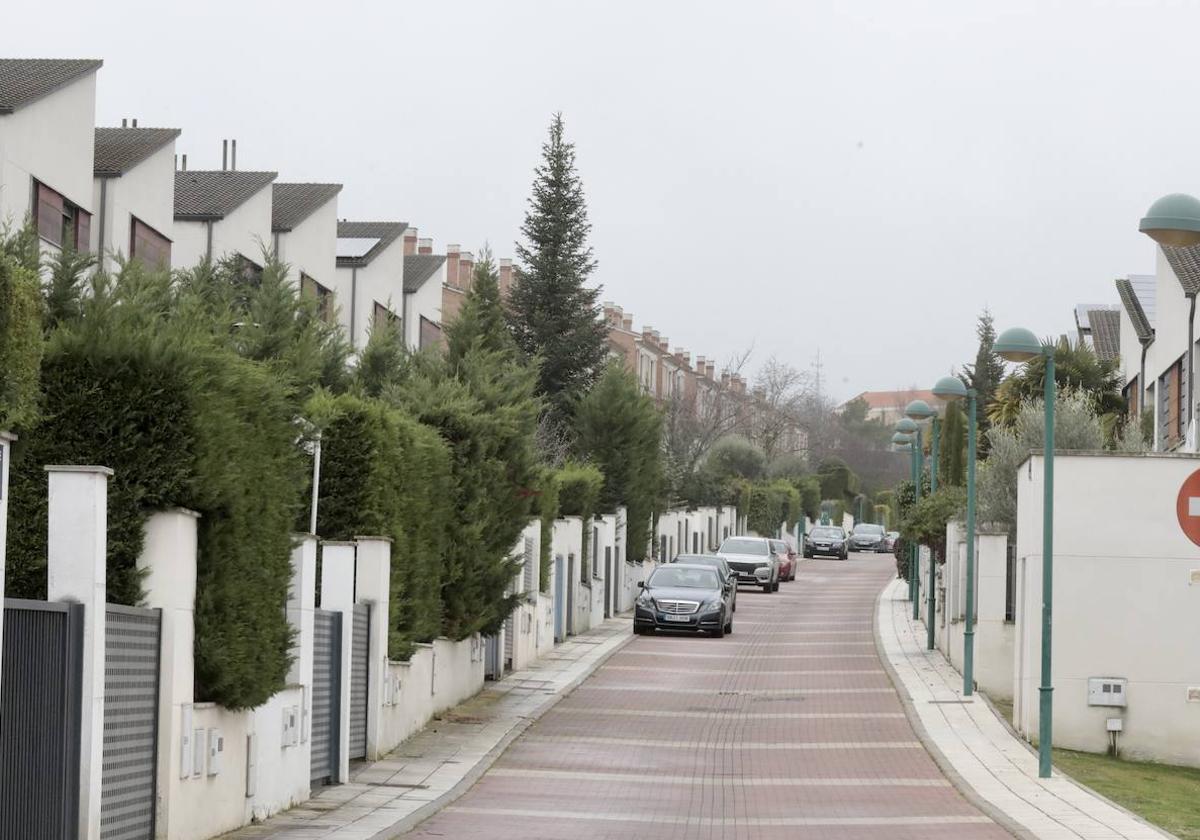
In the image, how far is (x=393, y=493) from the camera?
2039 centimetres

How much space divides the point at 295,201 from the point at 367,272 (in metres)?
4.25

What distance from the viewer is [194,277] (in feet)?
76.5

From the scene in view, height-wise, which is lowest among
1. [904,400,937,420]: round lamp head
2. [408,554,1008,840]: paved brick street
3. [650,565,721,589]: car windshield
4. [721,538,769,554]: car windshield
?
[408,554,1008,840]: paved brick street

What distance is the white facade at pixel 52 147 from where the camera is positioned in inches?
1227

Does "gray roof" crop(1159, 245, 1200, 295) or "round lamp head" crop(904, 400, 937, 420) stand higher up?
"gray roof" crop(1159, 245, 1200, 295)

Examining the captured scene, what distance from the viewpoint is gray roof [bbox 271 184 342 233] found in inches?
1864

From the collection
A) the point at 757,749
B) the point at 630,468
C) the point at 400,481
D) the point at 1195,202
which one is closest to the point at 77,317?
the point at 400,481

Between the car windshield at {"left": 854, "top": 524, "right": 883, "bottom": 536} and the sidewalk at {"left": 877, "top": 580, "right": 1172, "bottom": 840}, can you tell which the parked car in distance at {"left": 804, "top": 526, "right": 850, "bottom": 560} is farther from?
the sidewalk at {"left": 877, "top": 580, "right": 1172, "bottom": 840}

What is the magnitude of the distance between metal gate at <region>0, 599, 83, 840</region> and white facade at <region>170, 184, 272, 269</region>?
1188 inches

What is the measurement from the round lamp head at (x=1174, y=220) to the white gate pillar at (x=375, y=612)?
8.78m

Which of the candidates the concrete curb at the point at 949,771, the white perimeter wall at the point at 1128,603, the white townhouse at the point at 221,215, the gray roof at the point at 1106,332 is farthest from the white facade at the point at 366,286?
the white perimeter wall at the point at 1128,603

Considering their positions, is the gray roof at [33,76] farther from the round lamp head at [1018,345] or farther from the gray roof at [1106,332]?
the gray roof at [1106,332]

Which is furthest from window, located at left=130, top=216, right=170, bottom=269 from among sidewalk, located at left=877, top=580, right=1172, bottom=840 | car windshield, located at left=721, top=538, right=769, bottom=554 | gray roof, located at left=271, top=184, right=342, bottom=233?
car windshield, located at left=721, top=538, right=769, bottom=554

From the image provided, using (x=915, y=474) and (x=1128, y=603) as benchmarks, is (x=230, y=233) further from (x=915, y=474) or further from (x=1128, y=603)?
(x=1128, y=603)
